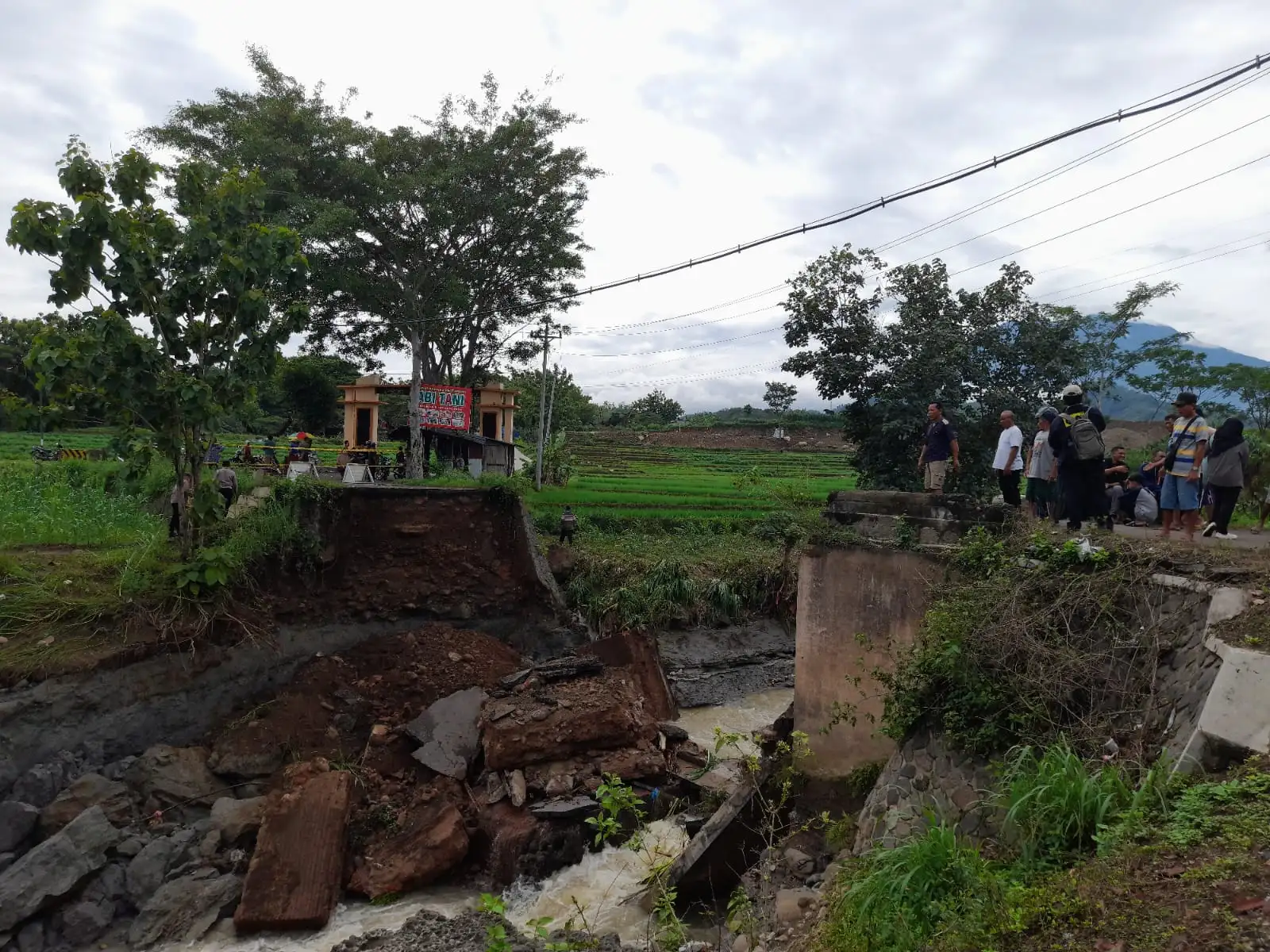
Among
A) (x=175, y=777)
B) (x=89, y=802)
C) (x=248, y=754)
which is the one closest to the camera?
(x=89, y=802)

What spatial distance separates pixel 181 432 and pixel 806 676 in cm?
842

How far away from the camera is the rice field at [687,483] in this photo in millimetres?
20219

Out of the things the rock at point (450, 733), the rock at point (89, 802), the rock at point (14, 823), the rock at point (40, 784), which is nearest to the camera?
the rock at point (14, 823)

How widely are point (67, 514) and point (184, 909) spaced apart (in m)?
8.21

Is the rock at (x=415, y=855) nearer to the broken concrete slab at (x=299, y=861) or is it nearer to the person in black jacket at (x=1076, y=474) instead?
the broken concrete slab at (x=299, y=861)

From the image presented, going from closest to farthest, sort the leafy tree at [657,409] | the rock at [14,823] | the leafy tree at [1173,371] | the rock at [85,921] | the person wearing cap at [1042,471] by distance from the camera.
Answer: the rock at [85,921], the rock at [14,823], the person wearing cap at [1042,471], the leafy tree at [1173,371], the leafy tree at [657,409]

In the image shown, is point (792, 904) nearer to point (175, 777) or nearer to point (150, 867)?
point (150, 867)

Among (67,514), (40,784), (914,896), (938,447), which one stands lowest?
(40,784)

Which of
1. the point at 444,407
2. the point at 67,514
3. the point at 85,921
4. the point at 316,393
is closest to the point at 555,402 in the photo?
the point at 316,393

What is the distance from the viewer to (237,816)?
873 cm

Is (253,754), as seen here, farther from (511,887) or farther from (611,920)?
(611,920)

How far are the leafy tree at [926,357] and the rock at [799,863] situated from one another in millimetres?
8375

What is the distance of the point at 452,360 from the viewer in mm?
22312

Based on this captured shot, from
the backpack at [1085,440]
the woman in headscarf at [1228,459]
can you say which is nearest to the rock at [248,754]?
the backpack at [1085,440]
